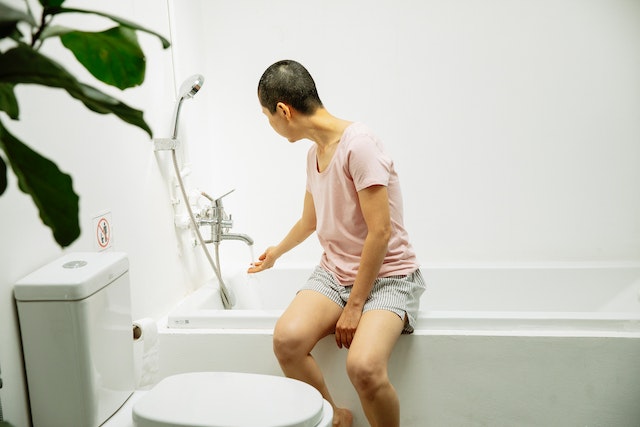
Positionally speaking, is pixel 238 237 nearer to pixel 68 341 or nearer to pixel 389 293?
pixel 389 293

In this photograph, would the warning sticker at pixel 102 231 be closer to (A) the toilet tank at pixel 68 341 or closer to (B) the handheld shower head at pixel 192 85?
(A) the toilet tank at pixel 68 341

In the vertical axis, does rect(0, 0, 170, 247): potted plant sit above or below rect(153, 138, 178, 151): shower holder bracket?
above

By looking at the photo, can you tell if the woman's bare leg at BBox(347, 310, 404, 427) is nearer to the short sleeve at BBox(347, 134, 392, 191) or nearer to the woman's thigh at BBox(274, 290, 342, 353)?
the woman's thigh at BBox(274, 290, 342, 353)

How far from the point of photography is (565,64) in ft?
7.23

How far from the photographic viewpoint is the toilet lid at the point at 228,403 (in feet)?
3.67

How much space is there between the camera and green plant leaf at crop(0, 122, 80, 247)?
0.59 meters

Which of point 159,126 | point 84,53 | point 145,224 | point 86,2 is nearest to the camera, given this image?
point 84,53

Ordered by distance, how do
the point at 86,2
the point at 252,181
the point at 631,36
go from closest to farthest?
the point at 86,2 → the point at 631,36 → the point at 252,181

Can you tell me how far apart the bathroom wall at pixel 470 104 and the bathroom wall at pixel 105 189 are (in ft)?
1.14

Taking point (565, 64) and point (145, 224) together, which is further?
point (565, 64)

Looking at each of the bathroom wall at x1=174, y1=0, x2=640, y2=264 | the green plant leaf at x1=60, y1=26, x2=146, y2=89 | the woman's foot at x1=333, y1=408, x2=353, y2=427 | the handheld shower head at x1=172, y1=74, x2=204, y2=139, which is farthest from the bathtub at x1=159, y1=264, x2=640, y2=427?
the green plant leaf at x1=60, y1=26, x2=146, y2=89

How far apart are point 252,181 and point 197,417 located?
145 centimetres

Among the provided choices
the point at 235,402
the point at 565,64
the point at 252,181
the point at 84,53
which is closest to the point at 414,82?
the point at 565,64

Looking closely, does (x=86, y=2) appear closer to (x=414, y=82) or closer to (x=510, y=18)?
(x=414, y=82)
